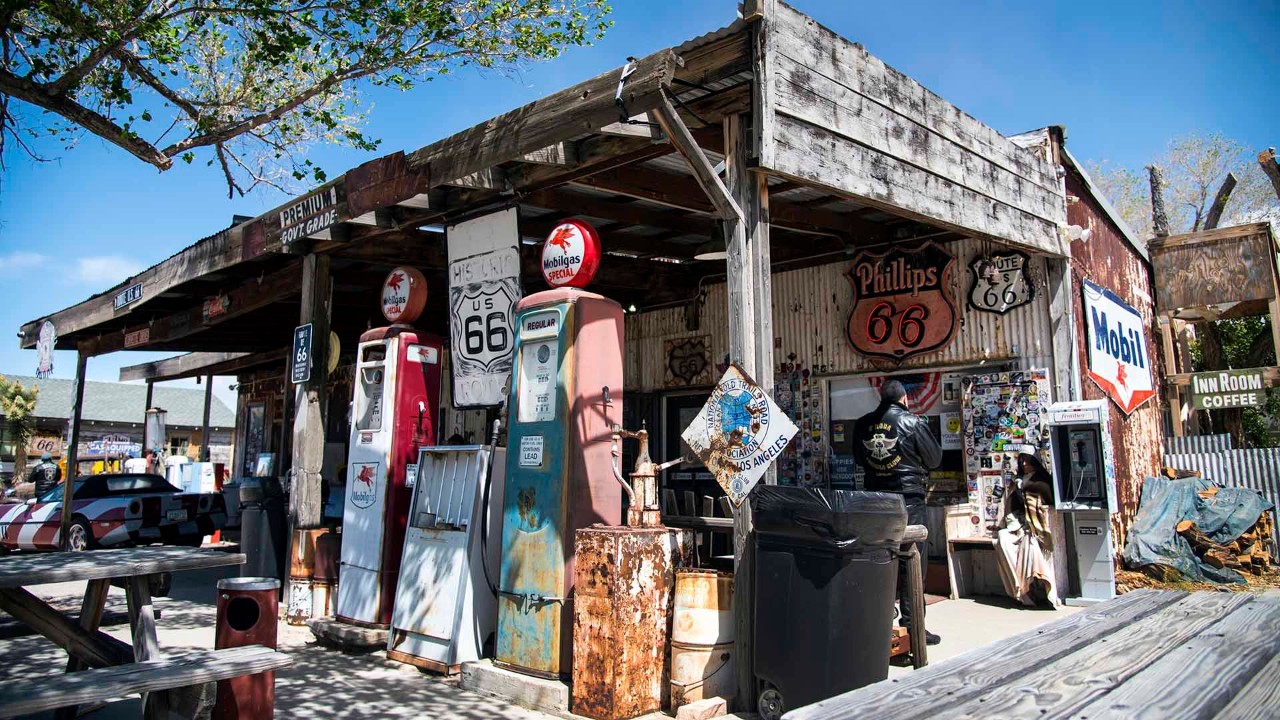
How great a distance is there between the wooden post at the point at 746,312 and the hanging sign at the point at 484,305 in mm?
2245

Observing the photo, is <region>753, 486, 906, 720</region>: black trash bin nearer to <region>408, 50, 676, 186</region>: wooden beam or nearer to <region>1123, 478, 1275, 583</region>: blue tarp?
<region>408, 50, 676, 186</region>: wooden beam

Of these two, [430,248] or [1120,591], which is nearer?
[1120,591]

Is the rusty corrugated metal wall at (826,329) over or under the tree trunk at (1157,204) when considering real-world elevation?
under

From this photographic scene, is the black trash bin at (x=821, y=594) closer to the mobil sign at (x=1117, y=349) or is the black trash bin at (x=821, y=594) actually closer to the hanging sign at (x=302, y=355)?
the mobil sign at (x=1117, y=349)

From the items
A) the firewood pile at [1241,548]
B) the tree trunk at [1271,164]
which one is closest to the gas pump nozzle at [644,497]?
the firewood pile at [1241,548]

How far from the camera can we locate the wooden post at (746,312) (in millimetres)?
4762

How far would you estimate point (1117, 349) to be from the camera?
374 inches

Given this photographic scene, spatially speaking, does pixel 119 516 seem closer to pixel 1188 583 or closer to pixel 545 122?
pixel 545 122

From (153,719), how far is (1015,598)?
6.89 m

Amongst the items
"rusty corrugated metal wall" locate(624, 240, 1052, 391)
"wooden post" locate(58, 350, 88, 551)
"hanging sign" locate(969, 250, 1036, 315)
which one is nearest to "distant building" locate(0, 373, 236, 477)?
"wooden post" locate(58, 350, 88, 551)

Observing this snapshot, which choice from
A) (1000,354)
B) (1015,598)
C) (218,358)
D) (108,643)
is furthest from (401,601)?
(218,358)

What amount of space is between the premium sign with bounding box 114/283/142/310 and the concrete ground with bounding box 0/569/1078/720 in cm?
386

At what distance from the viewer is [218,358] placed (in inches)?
696

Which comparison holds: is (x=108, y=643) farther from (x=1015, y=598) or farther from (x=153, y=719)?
(x=1015, y=598)
